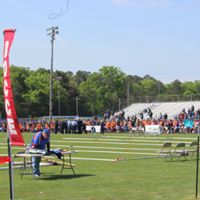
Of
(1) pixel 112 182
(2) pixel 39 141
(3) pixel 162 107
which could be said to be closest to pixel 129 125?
(3) pixel 162 107

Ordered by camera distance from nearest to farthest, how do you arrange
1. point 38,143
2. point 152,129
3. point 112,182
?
point 112,182 < point 38,143 < point 152,129

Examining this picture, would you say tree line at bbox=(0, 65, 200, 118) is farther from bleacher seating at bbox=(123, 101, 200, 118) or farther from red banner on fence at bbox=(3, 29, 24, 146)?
red banner on fence at bbox=(3, 29, 24, 146)

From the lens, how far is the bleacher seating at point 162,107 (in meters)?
67.8

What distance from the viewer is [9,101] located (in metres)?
7.64

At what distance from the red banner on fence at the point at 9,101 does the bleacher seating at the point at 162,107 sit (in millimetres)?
59141

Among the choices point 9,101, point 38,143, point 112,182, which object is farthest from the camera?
point 38,143

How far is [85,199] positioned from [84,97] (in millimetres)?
106730

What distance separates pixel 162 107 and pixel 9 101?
6449 cm

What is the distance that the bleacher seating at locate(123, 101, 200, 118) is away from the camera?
222 feet

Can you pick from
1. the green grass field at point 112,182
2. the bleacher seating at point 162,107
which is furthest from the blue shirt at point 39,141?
the bleacher seating at point 162,107

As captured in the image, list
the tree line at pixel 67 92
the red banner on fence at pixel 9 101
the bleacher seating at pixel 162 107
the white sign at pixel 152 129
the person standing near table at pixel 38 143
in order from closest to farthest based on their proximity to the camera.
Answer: the red banner on fence at pixel 9 101 < the person standing near table at pixel 38 143 < the white sign at pixel 152 129 < the bleacher seating at pixel 162 107 < the tree line at pixel 67 92

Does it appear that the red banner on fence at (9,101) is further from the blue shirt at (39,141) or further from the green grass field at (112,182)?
the blue shirt at (39,141)

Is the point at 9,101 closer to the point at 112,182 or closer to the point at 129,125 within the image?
the point at 112,182

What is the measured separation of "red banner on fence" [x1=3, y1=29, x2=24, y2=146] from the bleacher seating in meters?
59.1
